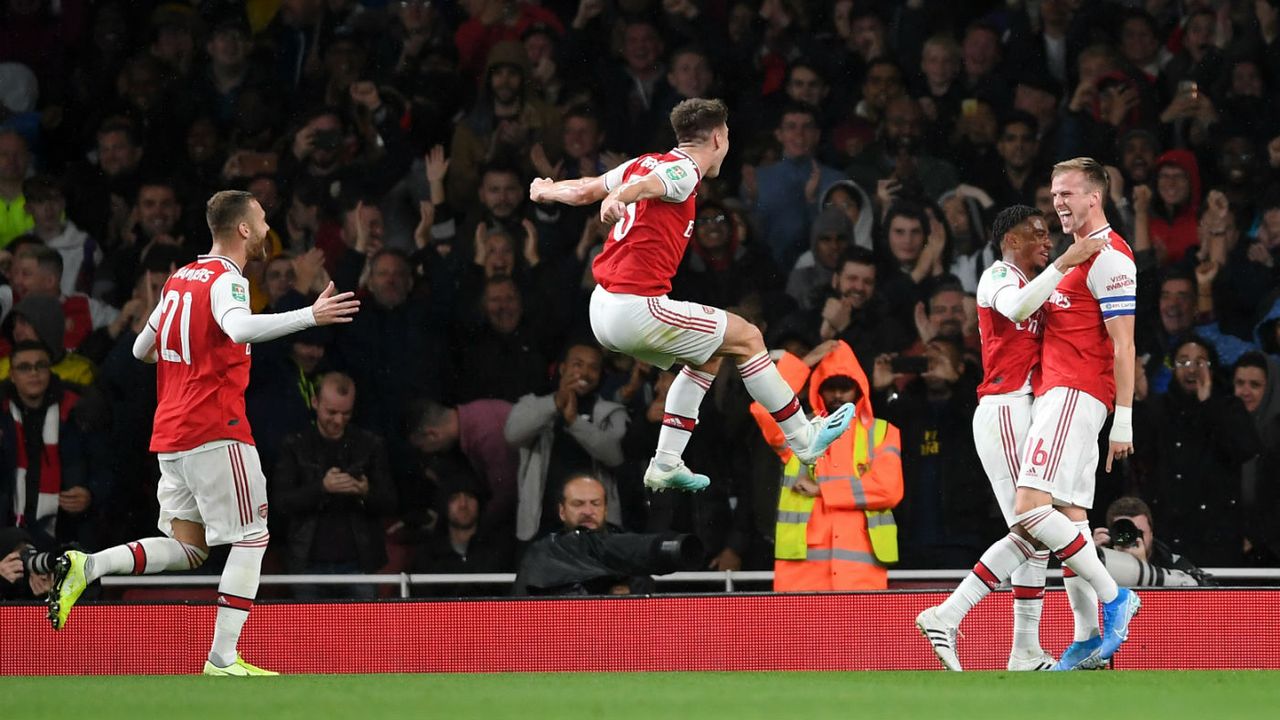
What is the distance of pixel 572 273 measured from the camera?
37.4 feet

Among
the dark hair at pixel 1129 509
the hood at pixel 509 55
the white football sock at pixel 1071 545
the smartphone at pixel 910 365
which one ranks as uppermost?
the hood at pixel 509 55

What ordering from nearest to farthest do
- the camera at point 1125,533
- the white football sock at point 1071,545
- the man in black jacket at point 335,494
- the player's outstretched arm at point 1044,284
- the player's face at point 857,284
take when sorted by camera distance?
the player's outstretched arm at point 1044,284
the white football sock at point 1071,545
the camera at point 1125,533
the man in black jacket at point 335,494
the player's face at point 857,284

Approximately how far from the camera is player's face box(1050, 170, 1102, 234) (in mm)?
8055

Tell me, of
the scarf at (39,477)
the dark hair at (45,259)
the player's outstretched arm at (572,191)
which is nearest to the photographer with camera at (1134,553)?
the player's outstretched arm at (572,191)

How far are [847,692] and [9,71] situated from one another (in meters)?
8.97

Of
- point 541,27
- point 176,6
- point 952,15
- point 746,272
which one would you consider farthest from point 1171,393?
point 176,6

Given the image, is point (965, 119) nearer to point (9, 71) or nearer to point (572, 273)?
point (572, 273)

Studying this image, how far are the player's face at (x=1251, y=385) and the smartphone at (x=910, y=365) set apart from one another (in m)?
1.76

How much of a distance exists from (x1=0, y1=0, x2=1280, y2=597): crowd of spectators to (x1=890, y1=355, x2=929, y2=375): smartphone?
2.6 inches

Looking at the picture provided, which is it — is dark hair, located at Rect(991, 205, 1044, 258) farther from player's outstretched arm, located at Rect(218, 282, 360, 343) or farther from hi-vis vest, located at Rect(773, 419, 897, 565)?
player's outstretched arm, located at Rect(218, 282, 360, 343)

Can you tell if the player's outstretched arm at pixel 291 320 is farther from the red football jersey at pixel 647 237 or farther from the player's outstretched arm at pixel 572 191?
the red football jersey at pixel 647 237

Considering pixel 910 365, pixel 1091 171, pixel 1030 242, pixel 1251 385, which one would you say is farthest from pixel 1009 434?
pixel 1251 385

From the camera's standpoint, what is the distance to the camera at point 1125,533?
9.16 meters

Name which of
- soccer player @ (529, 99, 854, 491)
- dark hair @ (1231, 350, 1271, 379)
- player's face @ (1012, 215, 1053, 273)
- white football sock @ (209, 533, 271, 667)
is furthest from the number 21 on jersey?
dark hair @ (1231, 350, 1271, 379)
